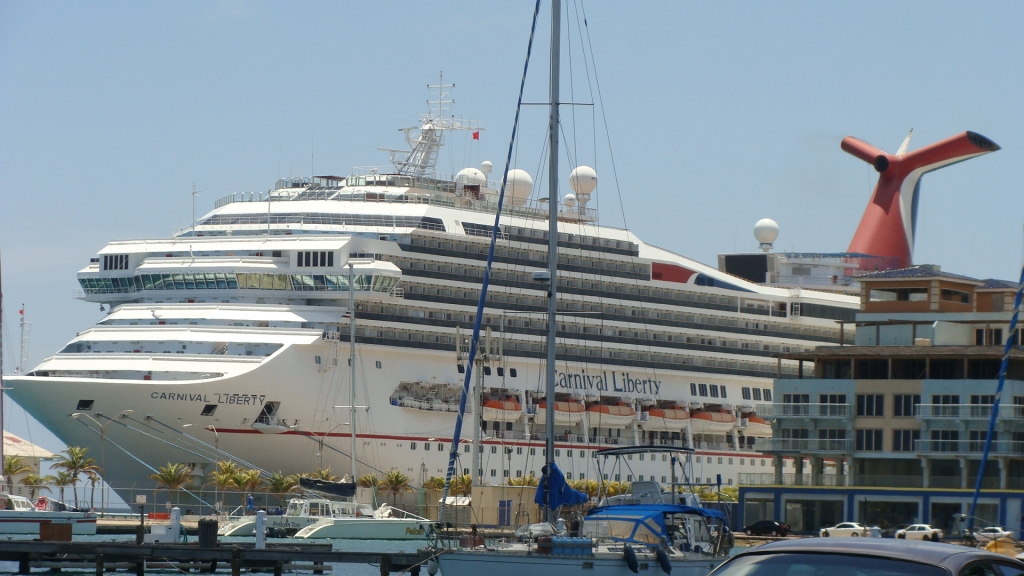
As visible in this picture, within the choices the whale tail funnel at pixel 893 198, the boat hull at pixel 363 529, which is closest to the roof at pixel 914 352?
the boat hull at pixel 363 529

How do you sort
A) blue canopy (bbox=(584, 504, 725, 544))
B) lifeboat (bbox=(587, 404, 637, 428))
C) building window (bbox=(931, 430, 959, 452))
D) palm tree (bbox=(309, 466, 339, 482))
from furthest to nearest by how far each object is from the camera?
1. lifeboat (bbox=(587, 404, 637, 428))
2. palm tree (bbox=(309, 466, 339, 482))
3. building window (bbox=(931, 430, 959, 452))
4. blue canopy (bbox=(584, 504, 725, 544))

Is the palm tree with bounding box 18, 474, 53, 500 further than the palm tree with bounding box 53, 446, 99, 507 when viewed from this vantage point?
Yes

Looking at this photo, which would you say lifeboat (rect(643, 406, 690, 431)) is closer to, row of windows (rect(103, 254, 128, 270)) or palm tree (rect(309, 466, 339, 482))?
palm tree (rect(309, 466, 339, 482))

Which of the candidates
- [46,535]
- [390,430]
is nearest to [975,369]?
[390,430]

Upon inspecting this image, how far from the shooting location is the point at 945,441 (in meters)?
48.4

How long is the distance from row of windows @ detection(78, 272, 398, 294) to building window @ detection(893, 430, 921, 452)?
2357cm

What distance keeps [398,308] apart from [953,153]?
34.7 m

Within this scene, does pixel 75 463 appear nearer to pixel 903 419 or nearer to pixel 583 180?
pixel 903 419

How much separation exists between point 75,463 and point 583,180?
33.4 metres

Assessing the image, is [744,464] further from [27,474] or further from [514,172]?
[27,474]

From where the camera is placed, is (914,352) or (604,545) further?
(914,352)

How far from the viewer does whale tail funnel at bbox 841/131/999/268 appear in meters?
86.7

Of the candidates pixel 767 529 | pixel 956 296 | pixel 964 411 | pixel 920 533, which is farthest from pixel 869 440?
pixel 920 533

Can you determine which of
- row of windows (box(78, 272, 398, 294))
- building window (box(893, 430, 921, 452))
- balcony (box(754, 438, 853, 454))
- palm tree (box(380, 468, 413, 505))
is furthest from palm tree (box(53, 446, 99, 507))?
building window (box(893, 430, 921, 452))
